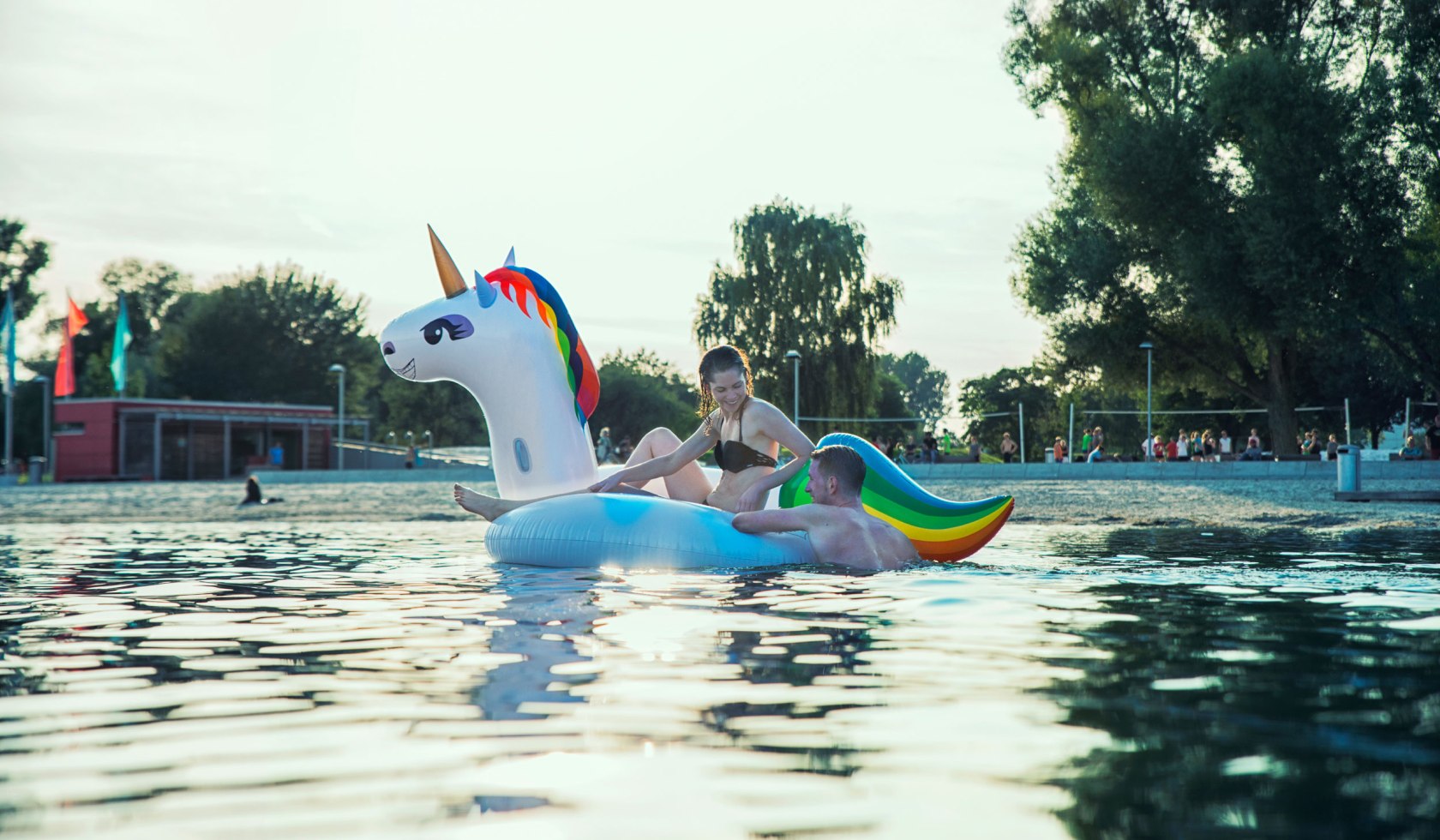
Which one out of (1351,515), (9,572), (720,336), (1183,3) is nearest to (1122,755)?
(9,572)

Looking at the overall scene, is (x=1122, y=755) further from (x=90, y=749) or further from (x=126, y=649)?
(x=126, y=649)

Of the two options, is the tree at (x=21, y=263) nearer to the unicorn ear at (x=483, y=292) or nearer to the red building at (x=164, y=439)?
the red building at (x=164, y=439)

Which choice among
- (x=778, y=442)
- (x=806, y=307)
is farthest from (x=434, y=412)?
(x=778, y=442)

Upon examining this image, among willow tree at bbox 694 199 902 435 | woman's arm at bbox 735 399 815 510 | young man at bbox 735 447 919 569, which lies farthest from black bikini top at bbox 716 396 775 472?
willow tree at bbox 694 199 902 435

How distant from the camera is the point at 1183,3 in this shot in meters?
27.0

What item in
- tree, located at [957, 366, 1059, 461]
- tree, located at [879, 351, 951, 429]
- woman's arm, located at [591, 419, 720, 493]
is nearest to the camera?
woman's arm, located at [591, 419, 720, 493]

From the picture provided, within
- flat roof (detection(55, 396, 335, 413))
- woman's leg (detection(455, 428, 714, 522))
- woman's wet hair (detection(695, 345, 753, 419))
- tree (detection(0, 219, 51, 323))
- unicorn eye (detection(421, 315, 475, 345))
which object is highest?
tree (detection(0, 219, 51, 323))

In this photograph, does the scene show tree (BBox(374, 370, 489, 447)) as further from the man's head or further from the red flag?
the man's head

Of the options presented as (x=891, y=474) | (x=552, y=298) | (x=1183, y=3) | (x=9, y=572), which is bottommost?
(x=9, y=572)

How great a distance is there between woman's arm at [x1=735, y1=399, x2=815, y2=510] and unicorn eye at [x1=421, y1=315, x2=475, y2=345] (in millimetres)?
1885

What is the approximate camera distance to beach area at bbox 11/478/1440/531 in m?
12.0

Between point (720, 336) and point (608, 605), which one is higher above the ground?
point (720, 336)

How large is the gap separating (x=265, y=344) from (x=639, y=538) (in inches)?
2315

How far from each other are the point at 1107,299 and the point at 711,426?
24.6 m
